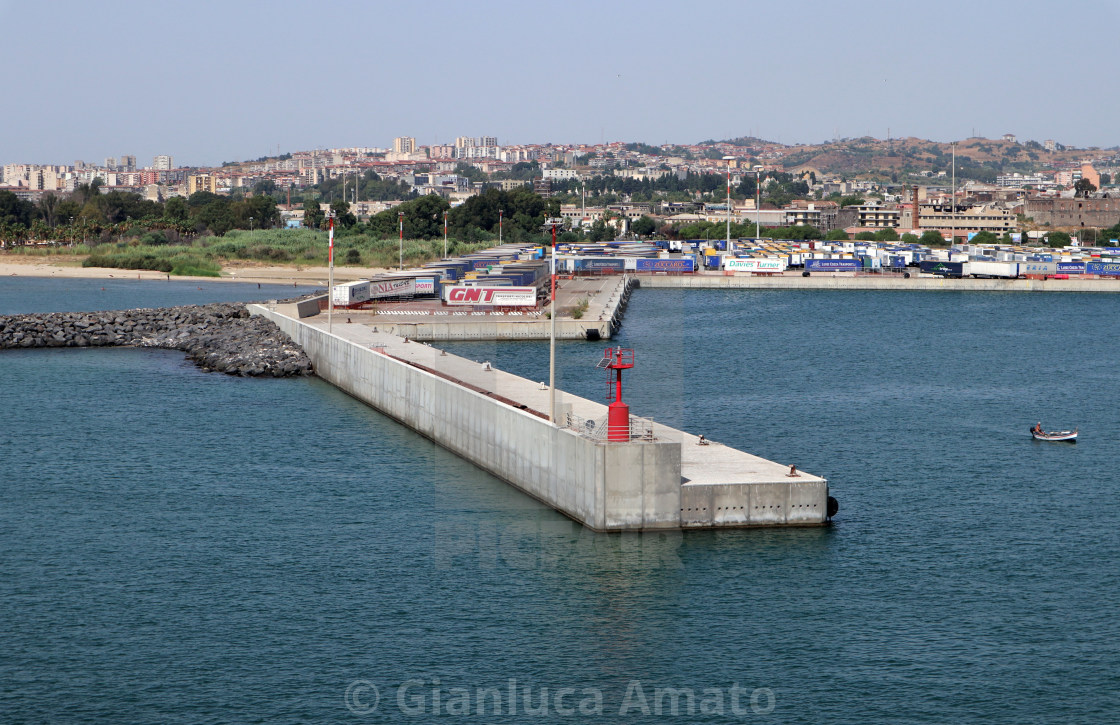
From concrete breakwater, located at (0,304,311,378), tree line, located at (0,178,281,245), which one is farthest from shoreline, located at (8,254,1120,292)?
concrete breakwater, located at (0,304,311,378)

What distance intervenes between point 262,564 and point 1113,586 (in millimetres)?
17891

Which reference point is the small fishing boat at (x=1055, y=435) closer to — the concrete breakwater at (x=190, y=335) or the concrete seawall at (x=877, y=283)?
the concrete breakwater at (x=190, y=335)

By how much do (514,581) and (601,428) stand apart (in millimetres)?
3979

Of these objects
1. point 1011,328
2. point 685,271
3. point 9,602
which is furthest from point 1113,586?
point 685,271

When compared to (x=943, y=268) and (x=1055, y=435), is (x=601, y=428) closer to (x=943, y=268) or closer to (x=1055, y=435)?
(x=1055, y=435)

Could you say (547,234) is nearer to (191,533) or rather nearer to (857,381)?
(857,381)

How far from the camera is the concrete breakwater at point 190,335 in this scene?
5516cm

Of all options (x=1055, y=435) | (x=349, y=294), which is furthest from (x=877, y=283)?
(x=1055, y=435)

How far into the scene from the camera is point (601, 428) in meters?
27.6

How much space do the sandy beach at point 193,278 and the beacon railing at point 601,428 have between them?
265 ft

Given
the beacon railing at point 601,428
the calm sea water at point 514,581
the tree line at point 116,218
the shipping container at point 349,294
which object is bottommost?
the calm sea water at point 514,581

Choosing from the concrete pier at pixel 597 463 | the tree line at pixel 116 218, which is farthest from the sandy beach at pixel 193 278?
the concrete pier at pixel 597 463

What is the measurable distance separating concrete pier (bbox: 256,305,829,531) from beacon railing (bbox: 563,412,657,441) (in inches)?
1.5

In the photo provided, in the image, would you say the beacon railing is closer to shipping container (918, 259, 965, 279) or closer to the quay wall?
the quay wall
